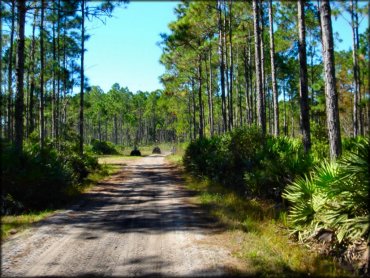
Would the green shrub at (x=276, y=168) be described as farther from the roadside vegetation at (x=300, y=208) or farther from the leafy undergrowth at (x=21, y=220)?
the leafy undergrowth at (x=21, y=220)

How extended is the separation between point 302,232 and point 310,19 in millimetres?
22842

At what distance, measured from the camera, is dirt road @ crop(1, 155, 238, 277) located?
20.2 feet

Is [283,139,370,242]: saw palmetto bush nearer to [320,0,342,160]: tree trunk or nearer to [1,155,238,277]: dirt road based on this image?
[320,0,342,160]: tree trunk

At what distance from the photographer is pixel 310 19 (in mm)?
26969

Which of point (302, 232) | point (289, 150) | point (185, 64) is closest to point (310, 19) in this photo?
point (185, 64)

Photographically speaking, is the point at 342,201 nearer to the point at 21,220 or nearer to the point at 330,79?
the point at 330,79

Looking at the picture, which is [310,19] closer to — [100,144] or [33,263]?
[33,263]

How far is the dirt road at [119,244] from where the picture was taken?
6.15 meters

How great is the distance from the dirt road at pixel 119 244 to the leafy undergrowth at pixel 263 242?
1.46 feet

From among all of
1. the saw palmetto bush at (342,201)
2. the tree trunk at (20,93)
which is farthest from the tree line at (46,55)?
the saw palmetto bush at (342,201)

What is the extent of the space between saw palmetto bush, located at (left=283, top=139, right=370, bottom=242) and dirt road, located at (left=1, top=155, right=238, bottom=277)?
1920 mm

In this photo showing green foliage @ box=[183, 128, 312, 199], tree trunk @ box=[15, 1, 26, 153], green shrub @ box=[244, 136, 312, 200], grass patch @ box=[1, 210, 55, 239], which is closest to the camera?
grass patch @ box=[1, 210, 55, 239]

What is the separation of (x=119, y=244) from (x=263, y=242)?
2.86m

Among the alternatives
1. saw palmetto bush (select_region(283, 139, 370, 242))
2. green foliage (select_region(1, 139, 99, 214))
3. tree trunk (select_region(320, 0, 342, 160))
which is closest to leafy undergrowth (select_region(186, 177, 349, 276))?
saw palmetto bush (select_region(283, 139, 370, 242))
